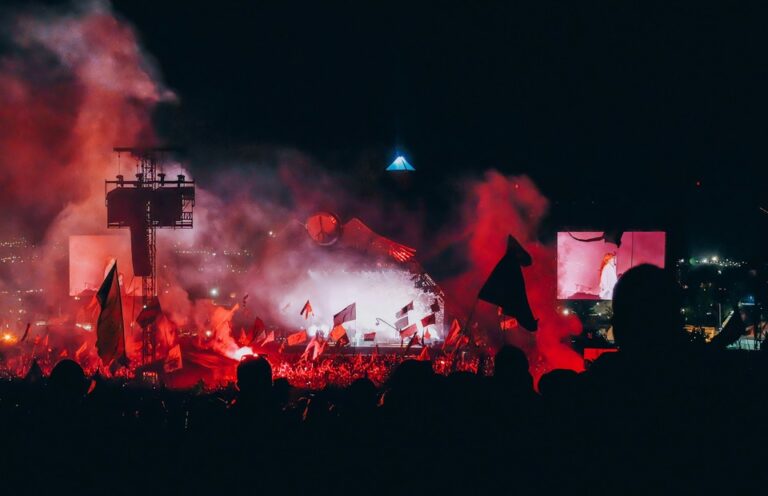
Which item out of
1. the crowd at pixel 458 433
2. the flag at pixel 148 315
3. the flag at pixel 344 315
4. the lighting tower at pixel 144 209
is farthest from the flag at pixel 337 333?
the crowd at pixel 458 433

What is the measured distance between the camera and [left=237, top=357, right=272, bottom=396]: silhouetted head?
11.4ft

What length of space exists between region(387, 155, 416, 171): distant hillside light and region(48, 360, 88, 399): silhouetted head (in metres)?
20.8

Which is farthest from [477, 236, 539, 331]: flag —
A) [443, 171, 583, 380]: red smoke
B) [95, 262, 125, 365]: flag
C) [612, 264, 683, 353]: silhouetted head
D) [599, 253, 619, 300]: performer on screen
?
[599, 253, 619, 300]: performer on screen

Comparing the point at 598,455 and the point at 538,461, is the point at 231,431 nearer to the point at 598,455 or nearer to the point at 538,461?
the point at 538,461

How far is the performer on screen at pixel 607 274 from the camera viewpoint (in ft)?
75.5

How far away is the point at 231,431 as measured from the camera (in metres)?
3.35

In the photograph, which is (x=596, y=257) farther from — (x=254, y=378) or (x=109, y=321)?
(x=254, y=378)

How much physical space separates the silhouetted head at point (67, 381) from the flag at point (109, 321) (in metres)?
6.19

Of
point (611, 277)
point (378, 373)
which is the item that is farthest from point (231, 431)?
point (611, 277)

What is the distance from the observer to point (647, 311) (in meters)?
2.03

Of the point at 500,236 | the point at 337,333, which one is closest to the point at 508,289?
the point at 337,333

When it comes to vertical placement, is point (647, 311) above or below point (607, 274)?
below

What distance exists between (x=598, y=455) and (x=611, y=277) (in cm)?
2270

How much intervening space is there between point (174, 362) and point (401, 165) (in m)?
12.8
